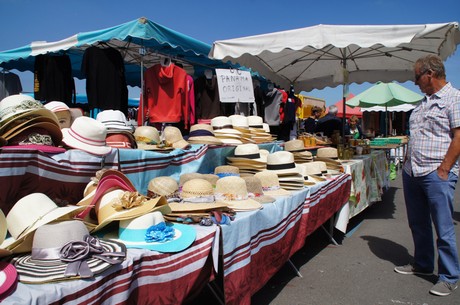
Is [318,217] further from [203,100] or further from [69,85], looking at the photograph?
[69,85]

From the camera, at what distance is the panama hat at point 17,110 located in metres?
2.02

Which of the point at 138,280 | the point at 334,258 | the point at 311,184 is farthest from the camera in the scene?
the point at 334,258

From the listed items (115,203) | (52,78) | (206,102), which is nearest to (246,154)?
(115,203)

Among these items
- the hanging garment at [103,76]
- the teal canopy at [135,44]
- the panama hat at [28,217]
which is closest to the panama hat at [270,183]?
the panama hat at [28,217]

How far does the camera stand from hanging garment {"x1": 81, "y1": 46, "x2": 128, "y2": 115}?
4.89 meters

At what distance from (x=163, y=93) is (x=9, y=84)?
158 inches

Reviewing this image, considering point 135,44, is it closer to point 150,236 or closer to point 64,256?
point 150,236

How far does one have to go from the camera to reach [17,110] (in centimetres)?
207

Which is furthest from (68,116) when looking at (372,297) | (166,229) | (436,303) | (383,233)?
(383,233)

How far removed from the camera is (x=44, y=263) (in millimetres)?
1389

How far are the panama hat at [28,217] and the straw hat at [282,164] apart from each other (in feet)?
7.37

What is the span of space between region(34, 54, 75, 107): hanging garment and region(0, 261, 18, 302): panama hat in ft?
15.9

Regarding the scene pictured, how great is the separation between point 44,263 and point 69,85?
494 centimetres

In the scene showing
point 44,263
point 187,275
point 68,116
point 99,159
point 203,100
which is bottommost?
point 187,275
